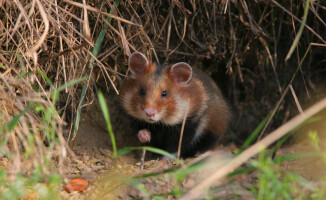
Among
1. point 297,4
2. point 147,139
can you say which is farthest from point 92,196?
point 297,4

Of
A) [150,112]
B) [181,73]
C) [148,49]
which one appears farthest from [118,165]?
[148,49]

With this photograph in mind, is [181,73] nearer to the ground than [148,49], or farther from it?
nearer to the ground

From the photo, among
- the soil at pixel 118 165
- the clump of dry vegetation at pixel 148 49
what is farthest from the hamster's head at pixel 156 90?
the soil at pixel 118 165

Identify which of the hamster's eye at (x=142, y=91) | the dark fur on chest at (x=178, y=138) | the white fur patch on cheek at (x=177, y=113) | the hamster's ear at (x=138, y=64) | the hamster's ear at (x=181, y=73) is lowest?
the dark fur on chest at (x=178, y=138)

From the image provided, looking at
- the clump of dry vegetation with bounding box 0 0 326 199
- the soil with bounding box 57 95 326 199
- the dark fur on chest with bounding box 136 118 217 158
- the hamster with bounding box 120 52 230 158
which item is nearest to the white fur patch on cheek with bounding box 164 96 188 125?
the hamster with bounding box 120 52 230 158

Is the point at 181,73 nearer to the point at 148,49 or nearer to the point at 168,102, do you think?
the point at 168,102

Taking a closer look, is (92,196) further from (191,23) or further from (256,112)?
(256,112)

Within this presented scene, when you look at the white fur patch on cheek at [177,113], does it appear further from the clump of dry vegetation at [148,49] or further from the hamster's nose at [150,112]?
the clump of dry vegetation at [148,49]

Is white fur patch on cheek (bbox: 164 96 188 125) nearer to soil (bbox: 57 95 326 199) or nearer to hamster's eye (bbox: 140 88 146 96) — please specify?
hamster's eye (bbox: 140 88 146 96)
